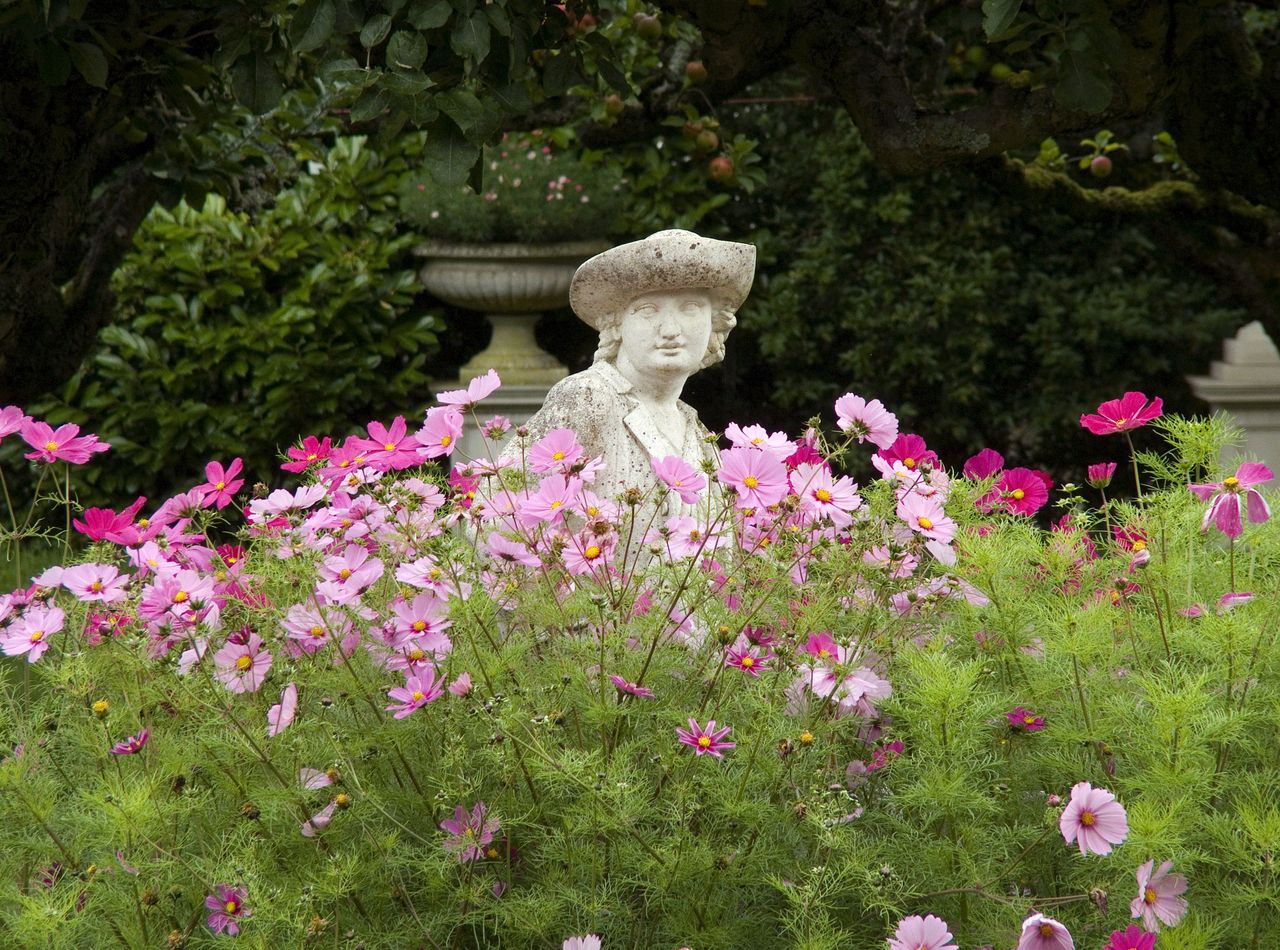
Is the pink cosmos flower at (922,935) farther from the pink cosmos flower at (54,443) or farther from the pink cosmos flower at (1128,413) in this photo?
the pink cosmos flower at (54,443)

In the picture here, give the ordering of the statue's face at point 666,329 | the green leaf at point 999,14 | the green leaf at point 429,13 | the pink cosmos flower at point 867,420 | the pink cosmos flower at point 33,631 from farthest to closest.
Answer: the statue's face at point 666,329
the green leaf at point 999,14
the green leaf at point 429,13
the pink cosmos flower at point 867,420
the pink cosmos flower at point 33,631

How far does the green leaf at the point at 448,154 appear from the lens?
2033 mm

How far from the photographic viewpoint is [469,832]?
1360 millimetres

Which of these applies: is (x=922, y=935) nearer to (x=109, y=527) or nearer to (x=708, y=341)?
(x=109, y=527)

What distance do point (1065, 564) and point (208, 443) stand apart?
458cm

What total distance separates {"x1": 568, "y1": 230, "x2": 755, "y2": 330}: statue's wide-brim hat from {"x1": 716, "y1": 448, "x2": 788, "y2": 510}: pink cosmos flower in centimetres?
84

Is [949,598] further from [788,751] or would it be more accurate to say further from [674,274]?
[674,274]

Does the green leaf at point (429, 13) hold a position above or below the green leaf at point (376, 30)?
above

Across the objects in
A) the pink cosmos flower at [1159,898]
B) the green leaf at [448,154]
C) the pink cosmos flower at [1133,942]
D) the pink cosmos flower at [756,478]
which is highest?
the green leaf at [448,154]

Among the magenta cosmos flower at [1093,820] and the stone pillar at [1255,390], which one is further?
the stone pillar at [1255,390]

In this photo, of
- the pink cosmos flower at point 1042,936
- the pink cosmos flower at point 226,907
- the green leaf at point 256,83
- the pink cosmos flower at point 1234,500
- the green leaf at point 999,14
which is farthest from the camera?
the green leaf at point 256,83

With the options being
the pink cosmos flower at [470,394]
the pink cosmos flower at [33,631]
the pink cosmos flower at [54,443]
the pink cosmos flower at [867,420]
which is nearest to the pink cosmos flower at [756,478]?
the pink cosmos flower at [867,420]

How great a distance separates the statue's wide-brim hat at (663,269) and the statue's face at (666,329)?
2 centimetres

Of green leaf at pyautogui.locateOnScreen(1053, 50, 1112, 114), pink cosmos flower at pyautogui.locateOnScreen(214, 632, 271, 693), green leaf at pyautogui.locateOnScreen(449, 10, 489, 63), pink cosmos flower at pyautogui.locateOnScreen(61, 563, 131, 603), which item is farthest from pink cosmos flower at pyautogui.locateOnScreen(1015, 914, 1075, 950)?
green leaf at pyautogui.locateOnScreen(1053, 50, 1112, 114)
